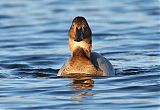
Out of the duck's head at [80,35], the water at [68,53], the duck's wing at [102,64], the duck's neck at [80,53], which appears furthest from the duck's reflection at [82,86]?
the duck's head at [80,35]

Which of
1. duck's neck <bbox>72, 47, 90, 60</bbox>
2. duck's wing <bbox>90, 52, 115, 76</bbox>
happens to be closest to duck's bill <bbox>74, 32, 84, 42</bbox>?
duck's neck <bbox>72, 47, 90, 60</bbox>

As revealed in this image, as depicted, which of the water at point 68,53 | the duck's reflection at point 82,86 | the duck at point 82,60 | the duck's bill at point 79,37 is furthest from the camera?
the duck at point 82,60

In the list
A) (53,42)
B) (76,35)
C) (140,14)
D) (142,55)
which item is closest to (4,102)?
(76,35)

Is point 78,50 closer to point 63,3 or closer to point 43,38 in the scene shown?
point 43,38

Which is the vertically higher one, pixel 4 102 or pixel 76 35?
pixel 76 35

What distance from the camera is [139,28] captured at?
2345cm

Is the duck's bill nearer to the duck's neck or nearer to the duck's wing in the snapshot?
the duck's neck

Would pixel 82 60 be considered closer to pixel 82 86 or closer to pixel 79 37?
pixel 79 37

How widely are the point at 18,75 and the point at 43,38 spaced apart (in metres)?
5.56

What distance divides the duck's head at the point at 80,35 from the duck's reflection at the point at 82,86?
0.77m

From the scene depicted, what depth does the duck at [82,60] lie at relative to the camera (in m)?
16.1

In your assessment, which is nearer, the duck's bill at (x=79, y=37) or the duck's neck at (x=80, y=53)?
the duck's bill at (x=79, y=37)

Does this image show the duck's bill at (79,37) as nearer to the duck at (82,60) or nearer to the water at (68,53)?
the duck at (82,60)

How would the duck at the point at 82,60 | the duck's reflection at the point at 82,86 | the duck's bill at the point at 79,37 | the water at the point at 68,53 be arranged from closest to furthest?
the water at the point at 68,53, the duck's reflection at the point at 82,86, the duck's bill at the point at 79,37, the duck at the point at 82,60
